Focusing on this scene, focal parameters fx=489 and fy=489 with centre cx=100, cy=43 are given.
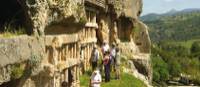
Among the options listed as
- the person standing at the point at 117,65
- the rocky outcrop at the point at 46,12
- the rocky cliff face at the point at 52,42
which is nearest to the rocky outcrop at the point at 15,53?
the rocky cliff face at the point at 52,42

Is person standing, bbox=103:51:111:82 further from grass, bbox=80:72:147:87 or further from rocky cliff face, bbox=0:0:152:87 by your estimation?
rocky cliff face, bbox=0:0:152:87

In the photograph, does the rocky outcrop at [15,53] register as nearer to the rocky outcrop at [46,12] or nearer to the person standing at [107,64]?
the rocky outcrop at [46,12]

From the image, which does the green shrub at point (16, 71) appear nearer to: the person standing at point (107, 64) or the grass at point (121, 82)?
the grass at point (121, 82)

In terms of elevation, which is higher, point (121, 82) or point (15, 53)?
point (15, 53)

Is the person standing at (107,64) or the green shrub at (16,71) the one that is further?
the person standing at (107,64)

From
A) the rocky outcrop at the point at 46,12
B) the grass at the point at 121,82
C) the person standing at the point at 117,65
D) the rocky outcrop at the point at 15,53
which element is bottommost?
the grass at the point at 121,82

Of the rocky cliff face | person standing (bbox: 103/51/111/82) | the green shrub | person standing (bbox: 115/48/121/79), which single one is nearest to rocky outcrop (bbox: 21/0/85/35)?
the rocky cliff face

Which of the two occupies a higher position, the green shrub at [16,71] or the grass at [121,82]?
the green shrub at [16,71]

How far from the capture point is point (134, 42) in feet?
124

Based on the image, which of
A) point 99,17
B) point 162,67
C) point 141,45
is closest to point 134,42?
point 141,45

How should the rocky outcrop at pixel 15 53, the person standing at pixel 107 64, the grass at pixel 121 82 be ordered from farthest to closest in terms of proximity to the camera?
the person standing at pixel 107 64
the grass at pixel 121 82
the rocky outcrop at pixel 15 53

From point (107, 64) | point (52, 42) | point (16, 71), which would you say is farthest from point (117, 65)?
point (16, 71)

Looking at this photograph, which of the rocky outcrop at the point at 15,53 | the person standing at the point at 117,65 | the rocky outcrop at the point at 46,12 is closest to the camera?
the rocky outcrop at the point at 15,53

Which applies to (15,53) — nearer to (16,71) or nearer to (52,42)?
(16,71)
